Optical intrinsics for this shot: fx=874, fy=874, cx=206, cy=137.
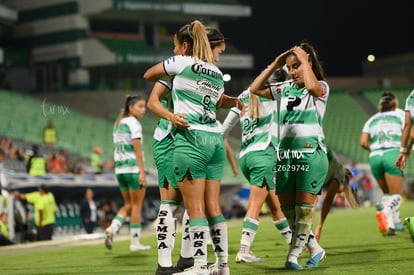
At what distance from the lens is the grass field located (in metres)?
8.89

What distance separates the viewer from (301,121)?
8.65 metres

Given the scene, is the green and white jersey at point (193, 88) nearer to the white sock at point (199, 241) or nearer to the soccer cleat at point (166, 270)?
the white sock at point (199, 241)

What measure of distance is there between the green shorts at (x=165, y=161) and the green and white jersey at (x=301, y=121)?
1.10 metres

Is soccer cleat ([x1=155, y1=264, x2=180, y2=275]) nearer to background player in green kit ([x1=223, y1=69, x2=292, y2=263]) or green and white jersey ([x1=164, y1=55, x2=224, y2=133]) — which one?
green and white jersey ([x1=164, y1=55, x2=224, y2=133])

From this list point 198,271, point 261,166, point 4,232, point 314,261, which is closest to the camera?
point 198,271

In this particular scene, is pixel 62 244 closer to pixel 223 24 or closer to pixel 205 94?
pixel 205 94

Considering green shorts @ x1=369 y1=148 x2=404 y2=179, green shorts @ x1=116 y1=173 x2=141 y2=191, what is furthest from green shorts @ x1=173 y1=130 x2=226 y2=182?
green shorts @ x1=369 y1=148 x2=404 y2=179

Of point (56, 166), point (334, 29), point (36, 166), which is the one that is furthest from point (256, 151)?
point (334, 29)

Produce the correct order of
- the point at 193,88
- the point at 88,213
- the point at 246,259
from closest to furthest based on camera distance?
the point at 193,88 < the point at 246,259 < the point at 88,213

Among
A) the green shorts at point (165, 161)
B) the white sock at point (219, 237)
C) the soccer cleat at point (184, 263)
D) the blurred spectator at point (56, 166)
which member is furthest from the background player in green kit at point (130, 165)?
the blurred spectator at point (56, 166)

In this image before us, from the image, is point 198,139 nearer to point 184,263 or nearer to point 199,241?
point 199,241

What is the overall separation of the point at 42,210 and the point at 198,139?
12911 millimetres

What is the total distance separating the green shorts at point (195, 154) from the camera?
732 cm

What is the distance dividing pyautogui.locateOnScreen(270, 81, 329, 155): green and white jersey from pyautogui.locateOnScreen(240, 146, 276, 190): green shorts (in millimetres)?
1434
